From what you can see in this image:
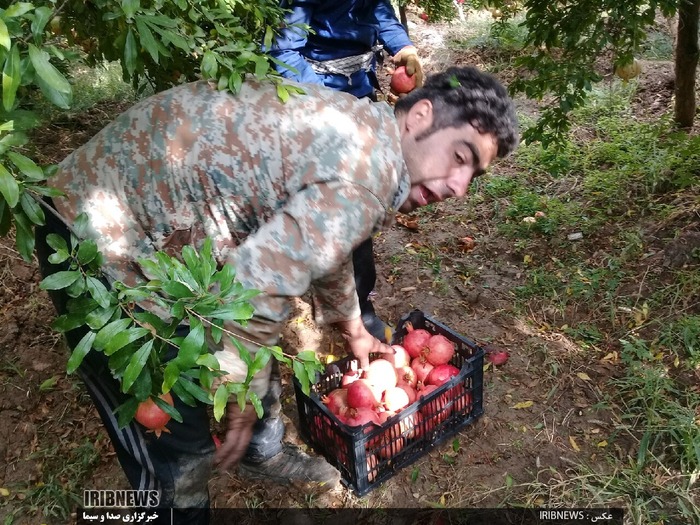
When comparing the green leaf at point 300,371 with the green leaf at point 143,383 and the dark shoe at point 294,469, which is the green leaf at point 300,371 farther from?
the dark shoe at point 294,469

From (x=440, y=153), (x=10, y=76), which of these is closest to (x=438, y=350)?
(x=440, y=153)

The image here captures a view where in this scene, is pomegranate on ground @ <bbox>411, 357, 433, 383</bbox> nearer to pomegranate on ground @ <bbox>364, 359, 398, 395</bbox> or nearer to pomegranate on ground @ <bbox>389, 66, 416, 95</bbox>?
pomegranate on ground @ <bbox>364, 359, 398, 395</bbox>

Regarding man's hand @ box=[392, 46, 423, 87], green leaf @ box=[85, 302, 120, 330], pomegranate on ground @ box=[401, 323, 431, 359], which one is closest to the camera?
green leaf @ box=[85, 302, 120, 330]

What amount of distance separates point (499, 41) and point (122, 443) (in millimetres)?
6565

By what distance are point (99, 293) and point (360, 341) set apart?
1.42 metres

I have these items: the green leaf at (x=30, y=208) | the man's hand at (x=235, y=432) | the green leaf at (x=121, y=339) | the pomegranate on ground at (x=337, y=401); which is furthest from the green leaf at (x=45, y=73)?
the pomegranate on ground at (x=337, y=401)

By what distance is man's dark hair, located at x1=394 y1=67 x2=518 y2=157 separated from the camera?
6.25ft

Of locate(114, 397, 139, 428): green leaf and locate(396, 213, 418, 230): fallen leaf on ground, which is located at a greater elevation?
locate(114, 397, 139, 428): green leaf

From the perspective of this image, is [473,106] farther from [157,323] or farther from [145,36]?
[157,323]

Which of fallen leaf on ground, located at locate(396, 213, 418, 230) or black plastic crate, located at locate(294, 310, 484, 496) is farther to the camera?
fallen leaf on ground, located at locate(396, 213, 418, 230)

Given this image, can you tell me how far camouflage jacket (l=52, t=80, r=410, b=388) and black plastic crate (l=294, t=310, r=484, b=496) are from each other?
0.93m

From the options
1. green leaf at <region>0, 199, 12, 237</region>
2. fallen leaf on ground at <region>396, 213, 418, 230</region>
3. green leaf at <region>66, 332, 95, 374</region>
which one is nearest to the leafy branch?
green leaf at <region>66, 332, 95, 374</region>

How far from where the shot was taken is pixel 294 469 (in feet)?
8.93

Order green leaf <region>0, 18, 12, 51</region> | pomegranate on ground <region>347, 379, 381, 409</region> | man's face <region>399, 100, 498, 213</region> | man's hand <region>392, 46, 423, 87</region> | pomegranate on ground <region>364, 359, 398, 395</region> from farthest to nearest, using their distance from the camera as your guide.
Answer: man's hand <region>392, 46, 423, 87</region>, pomegranate on ground <region>364, 359, 398, 395</region>, pomegranate on ground <region>347, 379, 381, 409</region>, man's face <region>399, 100, 498, 213</region>, green leaf <region>0, 18, 12, 51</region>
